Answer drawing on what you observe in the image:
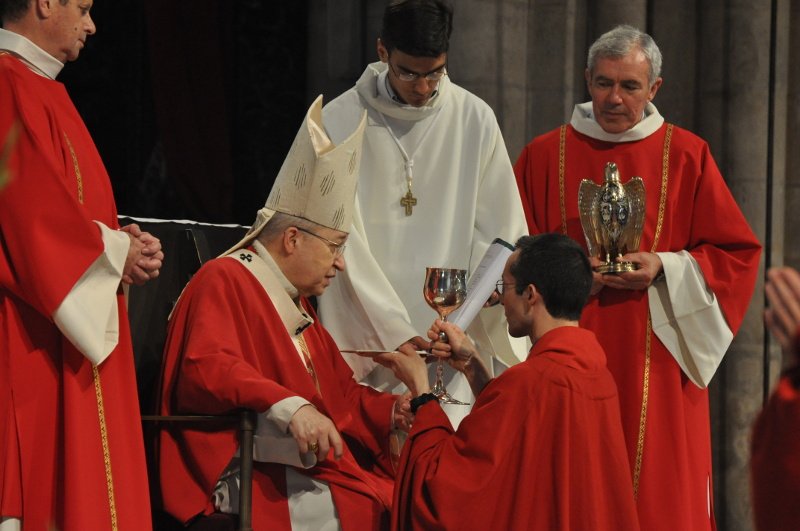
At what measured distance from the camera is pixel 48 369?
3.51 metres

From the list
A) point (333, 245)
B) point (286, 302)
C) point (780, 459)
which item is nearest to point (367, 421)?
point (286, 302)

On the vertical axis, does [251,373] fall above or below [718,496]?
above

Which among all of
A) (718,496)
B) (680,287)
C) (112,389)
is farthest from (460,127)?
(718,496)

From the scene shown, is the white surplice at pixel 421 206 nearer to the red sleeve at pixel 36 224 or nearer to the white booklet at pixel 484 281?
the white booklet at pixel 484 281

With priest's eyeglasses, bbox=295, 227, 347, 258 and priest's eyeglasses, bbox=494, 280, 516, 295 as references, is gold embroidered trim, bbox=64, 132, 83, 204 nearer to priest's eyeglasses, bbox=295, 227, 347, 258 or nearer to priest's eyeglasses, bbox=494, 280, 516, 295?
priest's eyeglasses, bbox=295, 227, 347, 258

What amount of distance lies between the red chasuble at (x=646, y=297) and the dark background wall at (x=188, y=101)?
2.30 metres

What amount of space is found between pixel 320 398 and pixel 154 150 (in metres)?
3.01

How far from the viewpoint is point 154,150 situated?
22.3 feet

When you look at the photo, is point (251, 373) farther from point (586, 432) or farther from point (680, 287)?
point (680, 287)

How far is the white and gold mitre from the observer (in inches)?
165

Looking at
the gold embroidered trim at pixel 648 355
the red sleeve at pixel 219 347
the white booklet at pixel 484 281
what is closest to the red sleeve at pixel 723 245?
the gold embroidered trim at pixel 648 355

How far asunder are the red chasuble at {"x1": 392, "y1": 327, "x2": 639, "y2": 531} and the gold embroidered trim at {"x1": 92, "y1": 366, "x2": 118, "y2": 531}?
2.59ft

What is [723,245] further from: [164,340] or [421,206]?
[164,340]

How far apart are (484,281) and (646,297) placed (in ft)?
2.83
